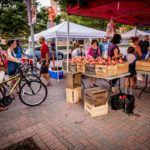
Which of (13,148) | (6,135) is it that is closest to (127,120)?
(13,148)

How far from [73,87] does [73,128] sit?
4.63 feet

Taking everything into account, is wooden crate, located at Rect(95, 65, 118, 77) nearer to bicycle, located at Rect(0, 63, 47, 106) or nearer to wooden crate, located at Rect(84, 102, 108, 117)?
wooden crate, located at Rect(84, 102, 108, 117)

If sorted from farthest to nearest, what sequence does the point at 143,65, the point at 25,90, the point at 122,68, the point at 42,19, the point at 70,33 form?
the point at 42,19 → the point at 70,33 → the point at 143,65 → the point at 25,90 → the point at 122,68

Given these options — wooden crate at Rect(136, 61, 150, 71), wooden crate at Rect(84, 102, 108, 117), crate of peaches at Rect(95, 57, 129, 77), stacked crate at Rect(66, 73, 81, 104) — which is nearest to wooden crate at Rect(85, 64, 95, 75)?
crate of peaches at Rect(95, 57, 129, 77)

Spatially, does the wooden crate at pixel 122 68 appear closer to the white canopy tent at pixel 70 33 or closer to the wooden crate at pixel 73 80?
the wooden crate at pixel 73 80

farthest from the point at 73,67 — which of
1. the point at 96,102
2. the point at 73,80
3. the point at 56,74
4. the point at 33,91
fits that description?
the point at 56,74

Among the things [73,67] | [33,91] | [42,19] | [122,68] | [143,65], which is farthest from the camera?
[42,19]

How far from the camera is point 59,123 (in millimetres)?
3273

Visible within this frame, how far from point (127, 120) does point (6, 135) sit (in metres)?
2.77

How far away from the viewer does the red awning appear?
4547 mm

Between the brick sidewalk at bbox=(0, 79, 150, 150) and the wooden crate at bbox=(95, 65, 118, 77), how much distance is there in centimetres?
104

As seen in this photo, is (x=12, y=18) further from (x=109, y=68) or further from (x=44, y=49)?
(x=109, y=68)

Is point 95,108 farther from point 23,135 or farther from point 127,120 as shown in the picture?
point 23,135

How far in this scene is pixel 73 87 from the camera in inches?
166
